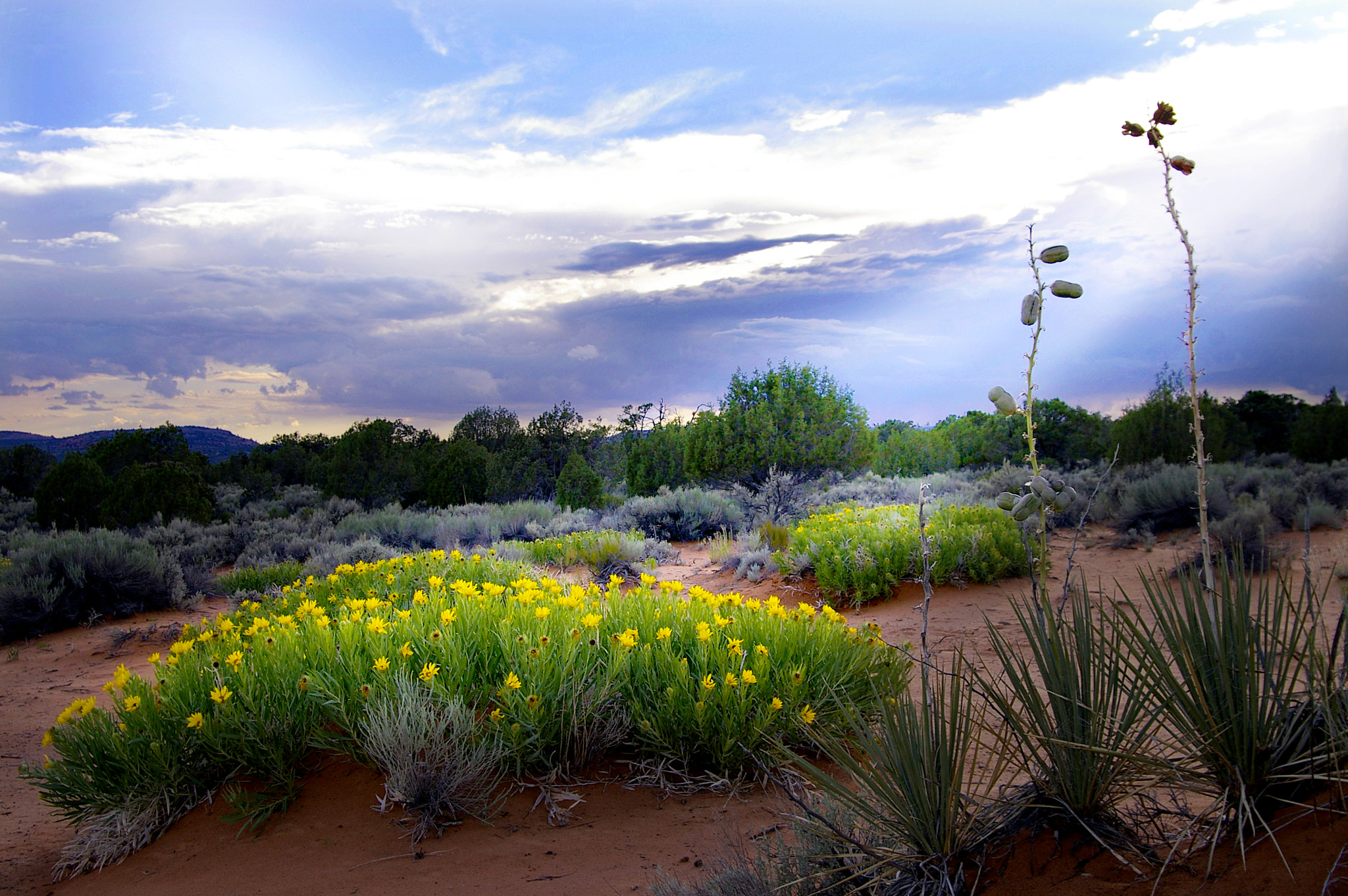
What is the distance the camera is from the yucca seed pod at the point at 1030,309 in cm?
240

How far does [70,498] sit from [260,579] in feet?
27.5

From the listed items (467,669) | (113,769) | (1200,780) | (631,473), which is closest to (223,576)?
(113,769)

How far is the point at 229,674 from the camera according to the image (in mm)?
3646

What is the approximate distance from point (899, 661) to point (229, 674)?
3.62 metres

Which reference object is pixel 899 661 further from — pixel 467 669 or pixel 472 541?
pixel 472 541

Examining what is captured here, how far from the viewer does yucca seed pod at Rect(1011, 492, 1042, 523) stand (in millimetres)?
2100

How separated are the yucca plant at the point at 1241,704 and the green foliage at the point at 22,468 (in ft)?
93.1

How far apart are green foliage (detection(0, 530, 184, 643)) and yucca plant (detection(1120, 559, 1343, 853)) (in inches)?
440

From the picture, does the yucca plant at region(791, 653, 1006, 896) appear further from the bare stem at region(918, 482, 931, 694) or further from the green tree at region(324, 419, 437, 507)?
the green tree at region(324, 419, 437, 507)

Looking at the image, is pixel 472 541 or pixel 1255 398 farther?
pixel 1255 398

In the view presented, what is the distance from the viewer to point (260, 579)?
971cm

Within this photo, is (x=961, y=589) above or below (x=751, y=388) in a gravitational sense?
below

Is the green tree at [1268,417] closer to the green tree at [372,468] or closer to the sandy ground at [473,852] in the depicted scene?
the sandy ground at [473,852]

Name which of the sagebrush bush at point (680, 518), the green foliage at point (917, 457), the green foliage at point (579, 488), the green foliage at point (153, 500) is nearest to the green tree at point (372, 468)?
the green foliage at point (579, 488)
